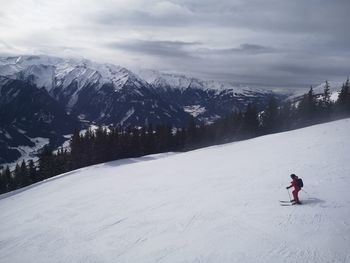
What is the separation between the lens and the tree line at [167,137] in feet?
238

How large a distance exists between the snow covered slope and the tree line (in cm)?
4097

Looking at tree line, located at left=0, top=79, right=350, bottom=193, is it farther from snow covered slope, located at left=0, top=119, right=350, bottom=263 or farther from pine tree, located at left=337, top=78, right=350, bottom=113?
snow covered slope, located at left=0, top=119, right=350, bottom=263

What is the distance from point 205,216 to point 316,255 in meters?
6.78

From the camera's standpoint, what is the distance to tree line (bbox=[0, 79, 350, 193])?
72.7 m

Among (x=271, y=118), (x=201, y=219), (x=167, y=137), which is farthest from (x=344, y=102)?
(x=201, y=219)

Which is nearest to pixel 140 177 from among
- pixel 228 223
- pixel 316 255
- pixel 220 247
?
pixel 228 223

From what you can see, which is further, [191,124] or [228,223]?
[191,124]

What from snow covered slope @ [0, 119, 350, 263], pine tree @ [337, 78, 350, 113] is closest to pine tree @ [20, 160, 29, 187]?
snow covered slope @ [0, 119, 350, 263]

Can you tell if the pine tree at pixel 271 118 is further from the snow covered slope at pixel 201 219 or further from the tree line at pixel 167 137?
the snow covered slope at pixel 201 219

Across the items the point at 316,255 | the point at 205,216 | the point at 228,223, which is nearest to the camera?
the point at 316,255

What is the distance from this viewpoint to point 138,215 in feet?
66.8

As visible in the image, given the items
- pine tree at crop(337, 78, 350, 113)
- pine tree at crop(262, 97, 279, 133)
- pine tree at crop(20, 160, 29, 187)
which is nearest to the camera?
pine tree at crop(337, 78, 350, 113)

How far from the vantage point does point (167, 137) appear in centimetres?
8269

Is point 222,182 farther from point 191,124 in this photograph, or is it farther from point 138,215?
point 191,124
